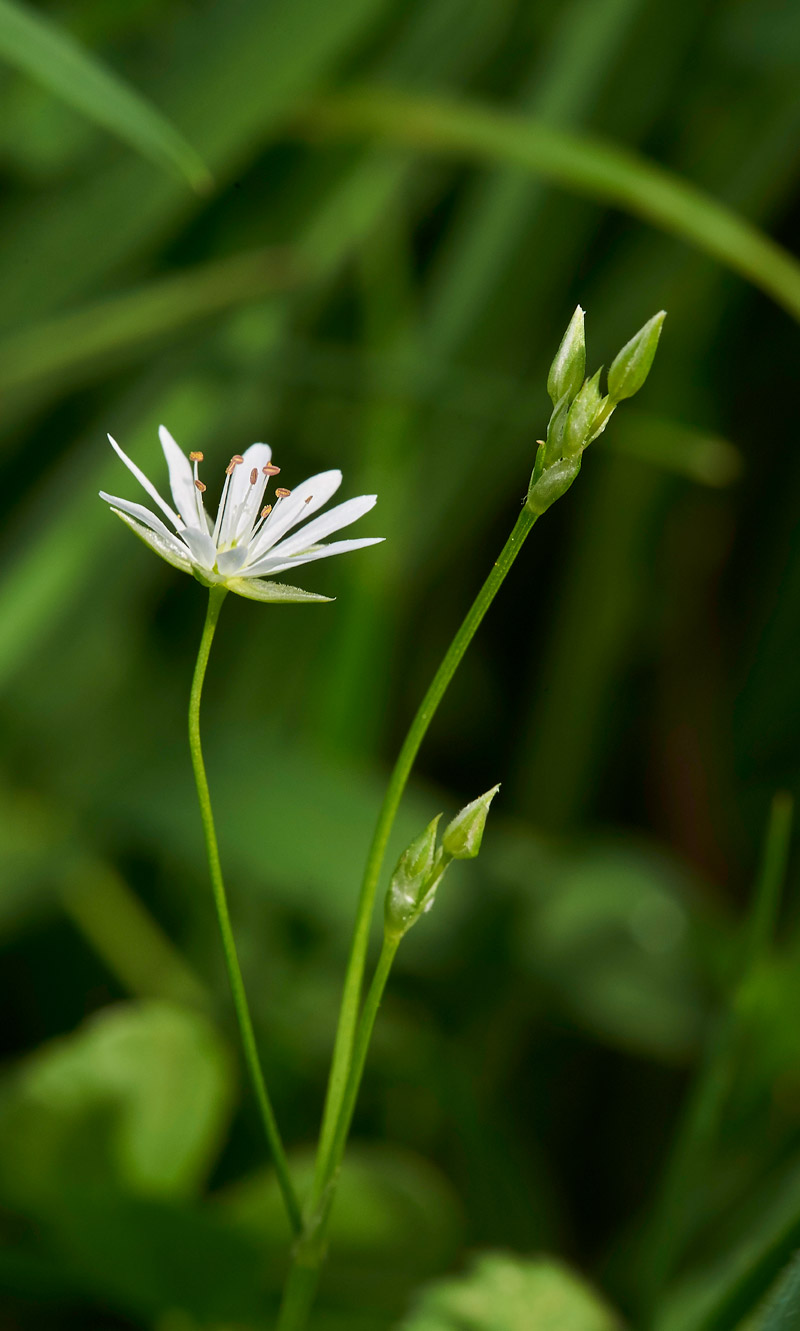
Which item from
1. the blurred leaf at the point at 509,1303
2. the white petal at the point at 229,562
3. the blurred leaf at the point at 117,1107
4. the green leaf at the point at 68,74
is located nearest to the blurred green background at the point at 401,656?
the blurred leaf at the point at 117,1107

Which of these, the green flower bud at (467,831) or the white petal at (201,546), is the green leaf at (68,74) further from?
the green flower bud at (467,831)

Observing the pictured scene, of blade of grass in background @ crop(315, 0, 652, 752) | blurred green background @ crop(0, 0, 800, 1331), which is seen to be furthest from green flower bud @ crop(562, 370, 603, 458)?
blade of grass in background @ crop(315, 0, 652, 752)

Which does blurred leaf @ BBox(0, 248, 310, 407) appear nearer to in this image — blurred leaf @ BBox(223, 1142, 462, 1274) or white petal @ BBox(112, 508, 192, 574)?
white petal @ BBox(112, 508, 192, 574)

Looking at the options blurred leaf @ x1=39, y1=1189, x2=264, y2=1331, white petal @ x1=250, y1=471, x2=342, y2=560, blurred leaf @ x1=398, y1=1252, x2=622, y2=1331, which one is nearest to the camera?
white petal @ x1=250, y1=471, x2=342, y2=560

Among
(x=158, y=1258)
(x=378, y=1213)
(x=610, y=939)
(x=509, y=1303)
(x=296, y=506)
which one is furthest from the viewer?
(x=610, y=939)

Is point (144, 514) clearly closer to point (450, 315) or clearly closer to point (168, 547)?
point (168, 547)

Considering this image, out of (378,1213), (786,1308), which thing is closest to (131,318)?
(378,1213)
